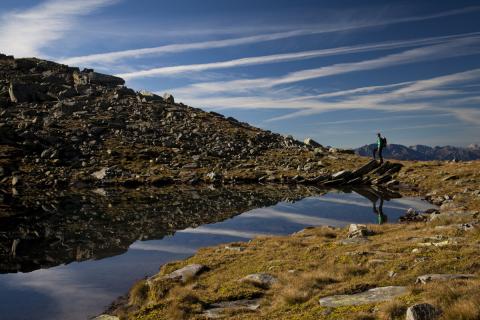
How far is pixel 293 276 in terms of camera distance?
15.2 m

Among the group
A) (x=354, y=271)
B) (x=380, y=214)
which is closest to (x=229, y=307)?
(x=354, y=271)

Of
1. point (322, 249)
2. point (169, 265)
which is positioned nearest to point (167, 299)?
point (169, 265)

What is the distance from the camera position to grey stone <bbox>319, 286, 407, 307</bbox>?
11.3 metres

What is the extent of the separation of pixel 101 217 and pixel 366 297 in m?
28.0

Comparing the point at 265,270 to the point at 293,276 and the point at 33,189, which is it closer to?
the point at 293,276

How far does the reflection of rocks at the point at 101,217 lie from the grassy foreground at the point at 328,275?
7.70 m

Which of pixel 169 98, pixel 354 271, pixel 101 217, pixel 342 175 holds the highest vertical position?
pixel 169 98

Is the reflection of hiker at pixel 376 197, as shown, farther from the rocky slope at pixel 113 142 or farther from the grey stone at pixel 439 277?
the grey stone at pixel 439 277

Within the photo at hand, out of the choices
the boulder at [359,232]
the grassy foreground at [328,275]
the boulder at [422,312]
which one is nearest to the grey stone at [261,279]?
the grassy foreground at [328,275]

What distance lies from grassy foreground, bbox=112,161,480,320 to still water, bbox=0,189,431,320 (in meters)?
2.61

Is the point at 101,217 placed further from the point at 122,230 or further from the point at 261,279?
the point at 261,279

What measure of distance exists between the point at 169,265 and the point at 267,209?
65.9ft

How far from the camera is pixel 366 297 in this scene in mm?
11727

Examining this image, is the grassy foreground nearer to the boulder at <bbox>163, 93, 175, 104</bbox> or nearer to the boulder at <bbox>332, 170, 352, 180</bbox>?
the boulder at <bbox>332, 170, 352, 180</bbox>
